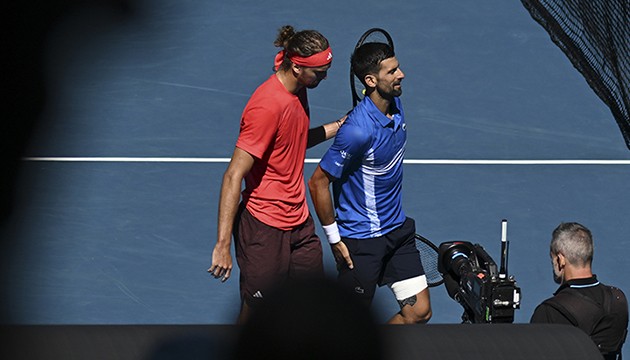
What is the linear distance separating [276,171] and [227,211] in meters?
0.44

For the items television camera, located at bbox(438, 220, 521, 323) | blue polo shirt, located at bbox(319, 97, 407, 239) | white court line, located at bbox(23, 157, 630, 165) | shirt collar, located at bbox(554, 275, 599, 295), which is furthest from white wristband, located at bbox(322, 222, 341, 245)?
white court line, located at bbox(23, 157, 630, 165)

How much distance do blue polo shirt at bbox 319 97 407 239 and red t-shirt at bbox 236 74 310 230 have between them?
22cm

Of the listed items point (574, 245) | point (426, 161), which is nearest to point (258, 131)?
point (574, 245)

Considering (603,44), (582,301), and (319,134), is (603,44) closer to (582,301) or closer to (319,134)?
(582,301)

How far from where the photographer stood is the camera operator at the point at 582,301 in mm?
4898

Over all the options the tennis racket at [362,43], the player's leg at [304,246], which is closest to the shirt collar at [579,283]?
the player's leg at [304,246]

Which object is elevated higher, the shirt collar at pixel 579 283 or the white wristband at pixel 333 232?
the white wristband at pixel 333 232

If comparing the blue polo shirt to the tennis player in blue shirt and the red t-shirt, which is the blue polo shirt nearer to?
the tennis player in blue shirt

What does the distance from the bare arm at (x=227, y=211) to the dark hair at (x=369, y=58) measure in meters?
0.97

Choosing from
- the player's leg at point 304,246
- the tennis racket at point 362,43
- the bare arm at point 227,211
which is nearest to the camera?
the bare arm at point 227,211

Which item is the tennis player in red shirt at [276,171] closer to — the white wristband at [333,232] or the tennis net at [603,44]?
Result: the white wristband at [333,232]

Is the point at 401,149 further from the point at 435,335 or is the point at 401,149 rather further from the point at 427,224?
the point at 435,335

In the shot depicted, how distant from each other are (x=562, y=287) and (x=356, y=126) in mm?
1534

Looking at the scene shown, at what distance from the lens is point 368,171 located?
6168 mm
